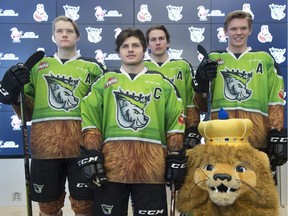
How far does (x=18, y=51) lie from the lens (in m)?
4.10

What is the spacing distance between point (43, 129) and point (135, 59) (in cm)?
72

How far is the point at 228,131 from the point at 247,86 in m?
0.58

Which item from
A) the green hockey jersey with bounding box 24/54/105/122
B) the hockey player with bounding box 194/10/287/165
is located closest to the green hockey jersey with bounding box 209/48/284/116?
the hockey player with bounding box 194/10/287/165

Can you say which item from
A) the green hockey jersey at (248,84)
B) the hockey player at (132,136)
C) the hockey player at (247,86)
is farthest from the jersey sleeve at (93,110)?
the green hockey jersey at (248,84)

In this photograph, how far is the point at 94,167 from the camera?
203 centimetres

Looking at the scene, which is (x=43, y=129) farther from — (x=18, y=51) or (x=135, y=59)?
(x=18, y=51)

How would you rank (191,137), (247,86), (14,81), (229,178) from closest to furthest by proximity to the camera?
(229,178) → (14,81) → (247,86) → (191,137)

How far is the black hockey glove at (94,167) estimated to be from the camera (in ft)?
6.66

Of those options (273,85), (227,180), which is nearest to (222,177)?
(227,180)

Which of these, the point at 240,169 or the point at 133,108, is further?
the point at 133,108

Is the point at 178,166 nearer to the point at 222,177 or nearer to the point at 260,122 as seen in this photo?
the point at 222,177

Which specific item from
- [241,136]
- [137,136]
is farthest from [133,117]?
[241,136]

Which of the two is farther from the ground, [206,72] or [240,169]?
[206,72]

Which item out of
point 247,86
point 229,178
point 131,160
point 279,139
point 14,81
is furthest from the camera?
point 247,86
